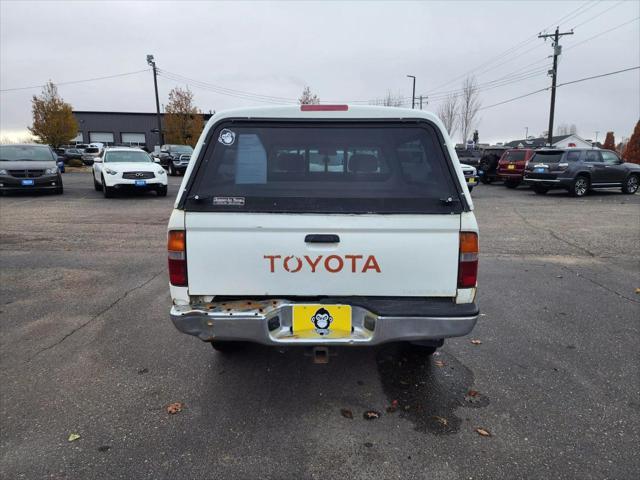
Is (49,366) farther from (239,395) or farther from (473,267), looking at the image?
(473,267)

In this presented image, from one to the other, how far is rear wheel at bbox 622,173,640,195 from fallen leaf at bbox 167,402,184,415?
19.5 m

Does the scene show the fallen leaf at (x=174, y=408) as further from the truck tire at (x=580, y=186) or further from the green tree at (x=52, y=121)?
the green tree at (x=52, y=121)

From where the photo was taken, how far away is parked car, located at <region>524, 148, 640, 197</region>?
16484 mm

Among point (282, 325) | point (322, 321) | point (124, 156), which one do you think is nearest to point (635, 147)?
point (124, 156)

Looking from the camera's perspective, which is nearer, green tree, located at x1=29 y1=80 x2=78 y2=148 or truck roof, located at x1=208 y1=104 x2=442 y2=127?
truck roof, located at x1=208 y1=104 x2=442 y2=127

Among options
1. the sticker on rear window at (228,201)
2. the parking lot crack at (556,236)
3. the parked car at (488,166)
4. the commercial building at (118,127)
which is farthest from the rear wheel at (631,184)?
the commercial building at (118,127)

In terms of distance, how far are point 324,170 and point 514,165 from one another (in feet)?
62.1

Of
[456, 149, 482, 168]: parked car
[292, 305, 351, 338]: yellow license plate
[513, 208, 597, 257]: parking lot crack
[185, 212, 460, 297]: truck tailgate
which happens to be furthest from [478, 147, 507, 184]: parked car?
[292, 305, 351, 338]: yellow license plate

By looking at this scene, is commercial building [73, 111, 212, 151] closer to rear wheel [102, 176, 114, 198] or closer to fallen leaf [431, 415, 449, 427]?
rear wheel [102, 176, 114, 198]

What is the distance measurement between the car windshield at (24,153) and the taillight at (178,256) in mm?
14766

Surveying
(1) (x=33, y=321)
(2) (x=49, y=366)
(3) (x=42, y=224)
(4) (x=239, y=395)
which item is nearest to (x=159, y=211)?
(3) (x=42, y=224)

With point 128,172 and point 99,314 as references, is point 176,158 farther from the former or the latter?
point 99,314

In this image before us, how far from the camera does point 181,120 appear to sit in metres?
46.9

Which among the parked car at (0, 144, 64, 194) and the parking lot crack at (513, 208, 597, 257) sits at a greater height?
the parked car at (0, 144, 64, 194)
